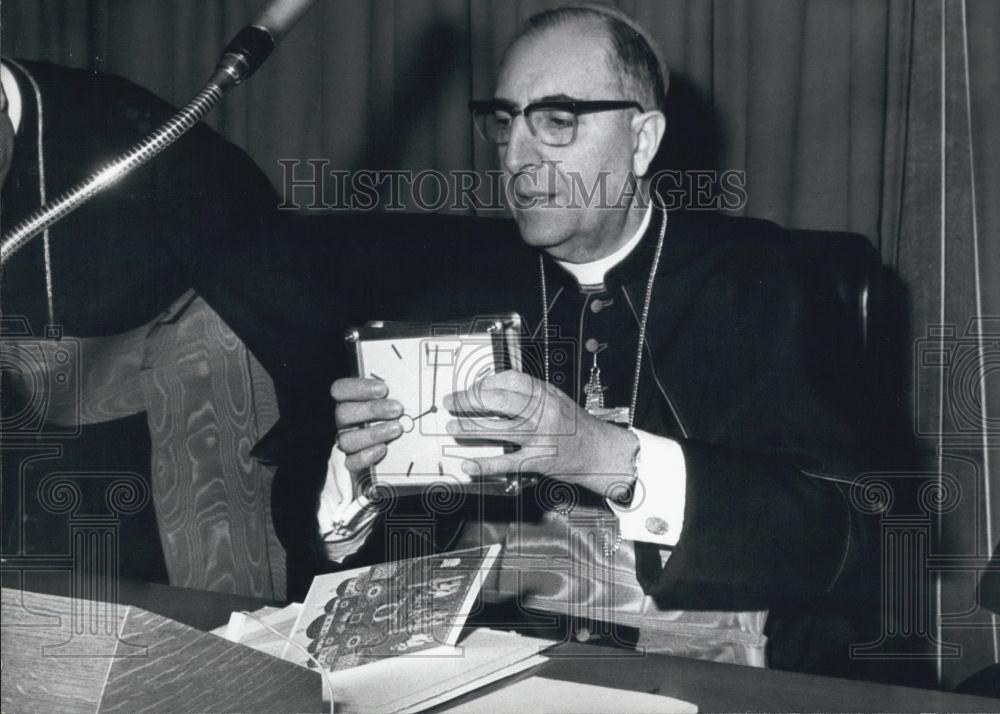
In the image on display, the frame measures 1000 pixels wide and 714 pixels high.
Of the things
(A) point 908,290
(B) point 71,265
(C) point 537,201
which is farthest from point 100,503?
(A) point 908,290

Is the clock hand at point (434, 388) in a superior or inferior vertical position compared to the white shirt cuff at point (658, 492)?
superior

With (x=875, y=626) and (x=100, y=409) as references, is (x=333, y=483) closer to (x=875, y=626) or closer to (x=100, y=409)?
(x=100, y=409)

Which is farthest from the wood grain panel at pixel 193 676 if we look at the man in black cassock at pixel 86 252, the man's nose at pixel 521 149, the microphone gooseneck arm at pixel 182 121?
the man in black cassock at pixel 86 252

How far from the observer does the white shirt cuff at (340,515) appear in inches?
66.2

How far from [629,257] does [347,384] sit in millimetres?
697

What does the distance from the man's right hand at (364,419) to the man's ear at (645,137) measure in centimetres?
76

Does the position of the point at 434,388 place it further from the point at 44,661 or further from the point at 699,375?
the point at 44,661

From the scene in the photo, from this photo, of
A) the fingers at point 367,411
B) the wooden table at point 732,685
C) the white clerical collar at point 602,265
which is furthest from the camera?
the white clerical collar at point 602,265

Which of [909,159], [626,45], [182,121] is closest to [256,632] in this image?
[182,121]

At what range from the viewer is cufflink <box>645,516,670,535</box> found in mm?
1516

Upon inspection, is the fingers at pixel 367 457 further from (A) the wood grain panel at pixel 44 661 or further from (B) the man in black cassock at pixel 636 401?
(A) the wood grain panel at pixel 44 661

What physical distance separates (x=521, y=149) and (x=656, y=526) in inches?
28.0

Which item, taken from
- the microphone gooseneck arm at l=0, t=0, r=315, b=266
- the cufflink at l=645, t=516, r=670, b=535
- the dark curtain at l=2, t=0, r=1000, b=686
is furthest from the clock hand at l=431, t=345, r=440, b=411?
the dark curtain at l=2, t=0, r=1000, b=686

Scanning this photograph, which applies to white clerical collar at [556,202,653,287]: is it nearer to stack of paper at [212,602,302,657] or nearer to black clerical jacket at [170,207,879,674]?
black clerical jacket at [170,207,879,674]
